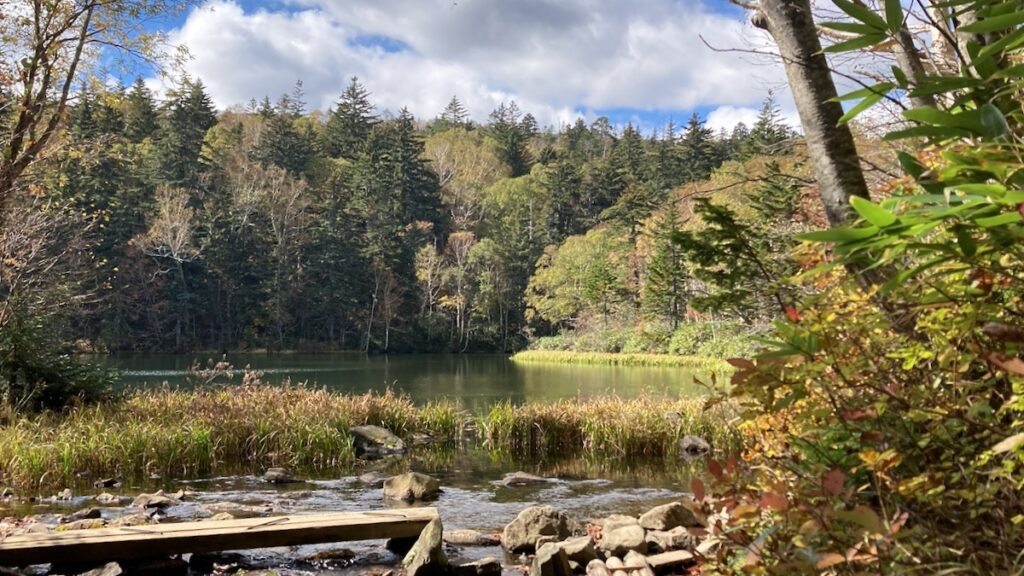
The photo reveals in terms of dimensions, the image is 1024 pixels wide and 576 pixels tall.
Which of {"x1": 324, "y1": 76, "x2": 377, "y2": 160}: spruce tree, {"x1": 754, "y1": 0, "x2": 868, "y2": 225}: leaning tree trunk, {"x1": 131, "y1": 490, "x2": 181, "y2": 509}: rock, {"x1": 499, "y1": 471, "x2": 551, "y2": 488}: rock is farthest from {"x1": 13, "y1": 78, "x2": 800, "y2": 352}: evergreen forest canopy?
{"x1": 754, "y1": 0, "x2": 868, "y2": 225}: leaning tree trunk

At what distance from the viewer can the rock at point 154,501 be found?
287 inches

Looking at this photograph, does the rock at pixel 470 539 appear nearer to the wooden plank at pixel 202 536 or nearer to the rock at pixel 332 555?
the wooden plank at pixel 202 536

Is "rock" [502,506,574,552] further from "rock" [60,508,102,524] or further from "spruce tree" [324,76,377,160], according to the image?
"spruce tree" [324,76,377,160]

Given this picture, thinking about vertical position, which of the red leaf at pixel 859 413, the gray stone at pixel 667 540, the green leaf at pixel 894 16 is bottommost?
the gray stone at pixel 667 540

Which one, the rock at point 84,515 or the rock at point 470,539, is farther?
the rock at point 84,515

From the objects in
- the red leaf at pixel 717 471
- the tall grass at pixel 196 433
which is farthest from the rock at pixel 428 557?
the tall grass at pixel 196 433

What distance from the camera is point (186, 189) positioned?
43.8 m

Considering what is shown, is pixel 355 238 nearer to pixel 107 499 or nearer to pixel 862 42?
pixel 107 499

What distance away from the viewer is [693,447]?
37.6 feet

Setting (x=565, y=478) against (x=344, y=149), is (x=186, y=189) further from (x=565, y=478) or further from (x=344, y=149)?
(x=565, y=478)

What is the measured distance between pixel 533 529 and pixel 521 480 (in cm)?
332

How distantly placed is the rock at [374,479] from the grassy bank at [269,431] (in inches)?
41.7

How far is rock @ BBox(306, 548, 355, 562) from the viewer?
5.61m

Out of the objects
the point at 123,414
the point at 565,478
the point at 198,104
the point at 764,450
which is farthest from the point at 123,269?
the point at 764,450
